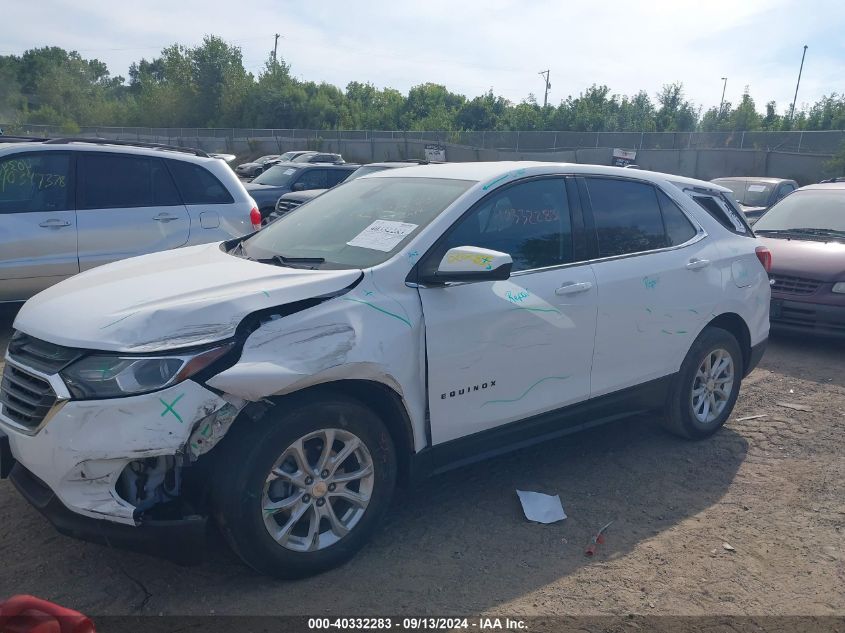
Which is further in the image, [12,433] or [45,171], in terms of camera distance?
[45,171]

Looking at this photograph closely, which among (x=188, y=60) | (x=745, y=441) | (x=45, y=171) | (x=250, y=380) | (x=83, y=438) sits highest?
(x=188, y=60)

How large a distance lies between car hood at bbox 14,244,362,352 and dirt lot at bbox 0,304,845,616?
109 cm

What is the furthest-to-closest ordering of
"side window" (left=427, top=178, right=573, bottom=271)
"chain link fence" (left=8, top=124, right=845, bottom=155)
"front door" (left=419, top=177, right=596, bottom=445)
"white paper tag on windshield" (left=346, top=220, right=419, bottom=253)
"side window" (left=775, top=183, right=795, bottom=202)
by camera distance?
"chain link fence" (left=8, top=124, right=845, bottom=155)
"side window" (left=775, top=183, right=795, bottom=202)
"side window" (left=427, top=178, right=573, bottom=271)
"white paper tag on windshield" (left=346, top=220, right=419, bottom=253)
"front door" (left=419, top=177, right=596, bottom=445)

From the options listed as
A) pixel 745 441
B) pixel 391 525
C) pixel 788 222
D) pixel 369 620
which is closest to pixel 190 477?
pixel 369 620

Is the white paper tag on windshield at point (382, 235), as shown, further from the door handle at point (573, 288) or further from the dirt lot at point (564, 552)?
the dirt lot at point (564, 552)

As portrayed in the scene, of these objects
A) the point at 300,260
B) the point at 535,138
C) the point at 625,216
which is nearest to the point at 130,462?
the point at 300,260

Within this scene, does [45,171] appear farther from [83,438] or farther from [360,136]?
[360,136]

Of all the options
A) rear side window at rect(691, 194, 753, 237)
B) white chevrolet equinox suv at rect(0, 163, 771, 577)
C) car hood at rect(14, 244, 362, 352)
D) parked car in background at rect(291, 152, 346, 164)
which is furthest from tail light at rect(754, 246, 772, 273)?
parked car in background at rect(291, 152, 346, 164)

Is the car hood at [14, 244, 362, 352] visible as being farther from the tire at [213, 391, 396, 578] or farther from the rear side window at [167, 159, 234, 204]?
the rear side window at [167, 159, 234, 204]

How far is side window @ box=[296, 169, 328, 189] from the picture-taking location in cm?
1595

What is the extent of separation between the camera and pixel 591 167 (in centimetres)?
451

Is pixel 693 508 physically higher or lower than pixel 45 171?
lower

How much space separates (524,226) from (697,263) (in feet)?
4.83

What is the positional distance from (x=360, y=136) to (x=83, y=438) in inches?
1755
